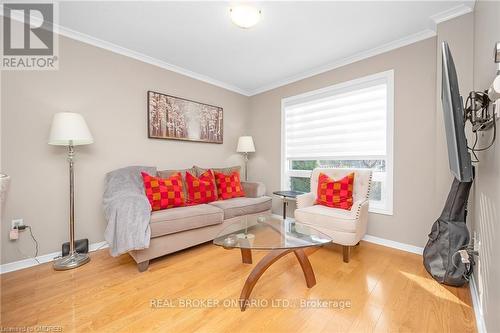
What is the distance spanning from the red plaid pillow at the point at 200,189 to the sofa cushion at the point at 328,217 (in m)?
1.20

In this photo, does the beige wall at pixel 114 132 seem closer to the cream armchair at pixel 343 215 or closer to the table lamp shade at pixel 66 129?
the table lamp shade at pixel 66 129

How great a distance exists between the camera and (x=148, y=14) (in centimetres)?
205

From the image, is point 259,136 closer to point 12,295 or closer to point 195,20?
point 195,20

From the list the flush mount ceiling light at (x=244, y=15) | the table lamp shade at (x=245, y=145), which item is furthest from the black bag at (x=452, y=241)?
the table lamp shade at (x=245, y=145)

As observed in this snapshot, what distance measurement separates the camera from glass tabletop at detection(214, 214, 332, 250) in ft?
5.14

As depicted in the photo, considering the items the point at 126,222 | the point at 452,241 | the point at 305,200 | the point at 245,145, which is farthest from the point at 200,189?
the point at 452,241

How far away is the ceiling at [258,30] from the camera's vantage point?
1.96m

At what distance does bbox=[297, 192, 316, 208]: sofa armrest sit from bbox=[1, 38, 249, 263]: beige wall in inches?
74.0

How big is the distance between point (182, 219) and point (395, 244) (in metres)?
2.42

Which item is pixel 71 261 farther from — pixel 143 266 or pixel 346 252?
pixel 346 252

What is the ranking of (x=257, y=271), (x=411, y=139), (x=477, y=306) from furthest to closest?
(x=411, y=139)
(x=257, y=271)
(x=477, y=306)

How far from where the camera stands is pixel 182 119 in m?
3.23

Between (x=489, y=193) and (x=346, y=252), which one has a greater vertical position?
(x=489, y=193)

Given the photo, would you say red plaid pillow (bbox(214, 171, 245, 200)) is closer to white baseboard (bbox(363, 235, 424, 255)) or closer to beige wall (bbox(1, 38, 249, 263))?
beige wall (bbox(1, 38, 249, 263))
